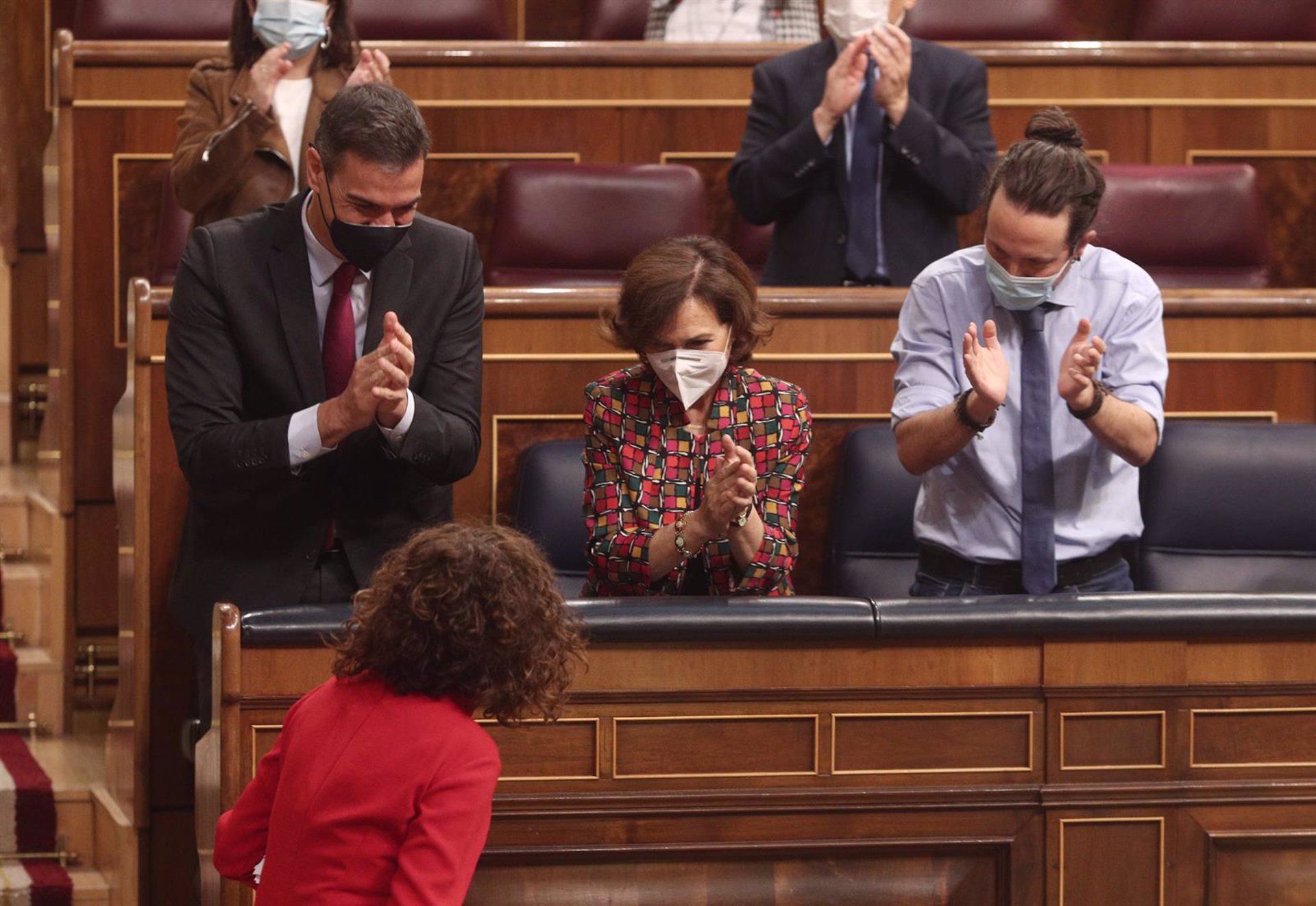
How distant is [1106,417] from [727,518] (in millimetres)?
380

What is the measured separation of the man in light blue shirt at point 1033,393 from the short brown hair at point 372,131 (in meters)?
0.51

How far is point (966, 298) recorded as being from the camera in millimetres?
1701

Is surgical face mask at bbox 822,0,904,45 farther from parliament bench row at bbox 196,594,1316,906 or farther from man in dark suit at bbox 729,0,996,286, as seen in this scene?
parliament bench row at bbox 196,594,1316,906

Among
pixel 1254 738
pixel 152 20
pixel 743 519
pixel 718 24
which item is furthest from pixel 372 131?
pixel 152 20

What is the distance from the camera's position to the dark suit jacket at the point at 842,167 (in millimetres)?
2309

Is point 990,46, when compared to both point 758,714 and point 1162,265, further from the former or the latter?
point 758,714

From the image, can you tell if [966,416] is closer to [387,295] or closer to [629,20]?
[387,295]

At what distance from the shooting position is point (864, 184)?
235 centimetres

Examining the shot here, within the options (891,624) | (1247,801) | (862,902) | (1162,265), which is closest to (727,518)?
(891,624)

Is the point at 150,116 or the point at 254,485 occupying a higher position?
the point at 150,116

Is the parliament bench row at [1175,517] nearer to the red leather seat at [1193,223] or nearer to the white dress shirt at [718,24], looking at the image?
the red leather seat at [1193,223]

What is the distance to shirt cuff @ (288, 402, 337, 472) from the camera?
1515 millimetres

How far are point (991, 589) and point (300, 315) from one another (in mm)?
687

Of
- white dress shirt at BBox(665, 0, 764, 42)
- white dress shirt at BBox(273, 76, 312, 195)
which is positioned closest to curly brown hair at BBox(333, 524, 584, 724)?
white dress shirt at BBox(273, 76, 312, 195)
